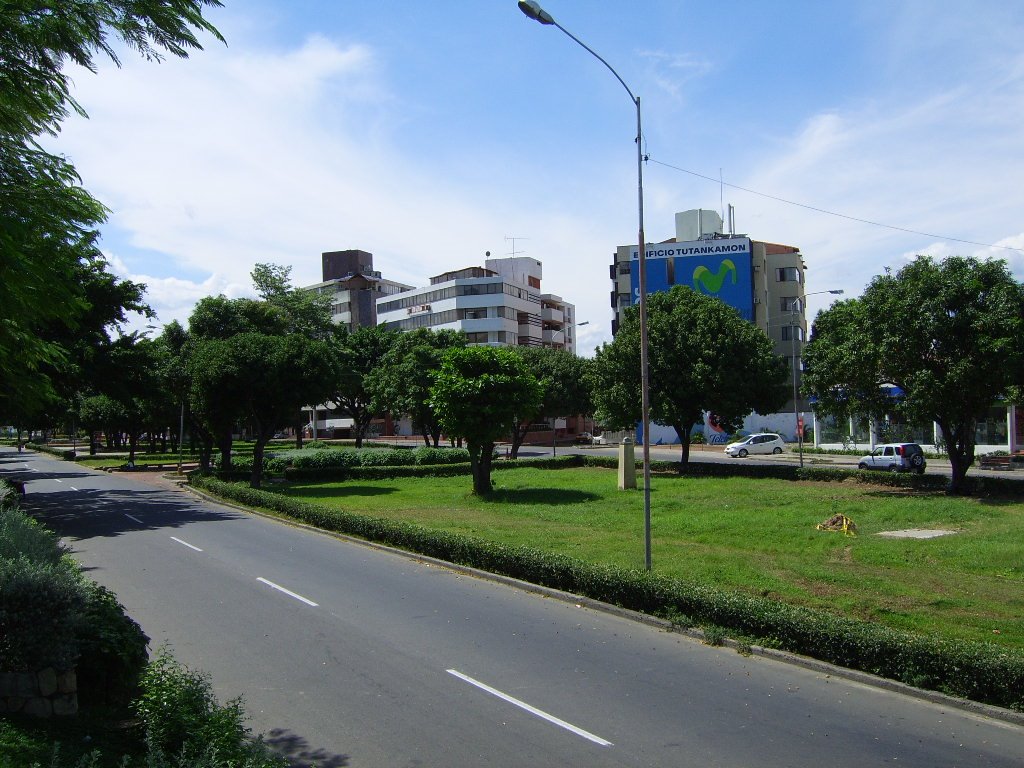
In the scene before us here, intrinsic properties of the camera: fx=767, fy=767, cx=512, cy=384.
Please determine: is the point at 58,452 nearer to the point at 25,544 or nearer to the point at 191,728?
the point at 25,544

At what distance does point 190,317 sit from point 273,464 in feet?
30.1

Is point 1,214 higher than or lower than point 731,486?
higher

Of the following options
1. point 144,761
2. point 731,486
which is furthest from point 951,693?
point 731,486

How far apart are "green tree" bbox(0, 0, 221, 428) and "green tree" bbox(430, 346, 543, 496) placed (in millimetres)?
20254

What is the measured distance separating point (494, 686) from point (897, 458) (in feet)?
123

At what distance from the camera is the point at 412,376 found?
54312 millimetres

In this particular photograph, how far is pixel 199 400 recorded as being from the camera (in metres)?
32.6

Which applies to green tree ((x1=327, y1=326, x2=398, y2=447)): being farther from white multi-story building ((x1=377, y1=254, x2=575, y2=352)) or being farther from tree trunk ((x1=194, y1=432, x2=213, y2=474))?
tree trunk ((x1=194, y1=432, x2=213, y2=474))

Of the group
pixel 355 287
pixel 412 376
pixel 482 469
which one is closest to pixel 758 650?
pixel 482 469

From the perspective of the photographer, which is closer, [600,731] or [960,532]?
[600,731]

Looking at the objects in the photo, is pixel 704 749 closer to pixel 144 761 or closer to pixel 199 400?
pixel 144 761

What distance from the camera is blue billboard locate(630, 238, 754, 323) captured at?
72.4 metres

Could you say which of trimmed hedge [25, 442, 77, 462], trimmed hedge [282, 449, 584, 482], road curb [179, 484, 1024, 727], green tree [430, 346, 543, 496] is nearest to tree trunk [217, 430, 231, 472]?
trimmed hedge [282, 449, 584, 482]

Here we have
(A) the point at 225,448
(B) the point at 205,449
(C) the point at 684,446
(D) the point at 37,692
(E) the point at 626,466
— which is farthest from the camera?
(B) the point at 205,449
